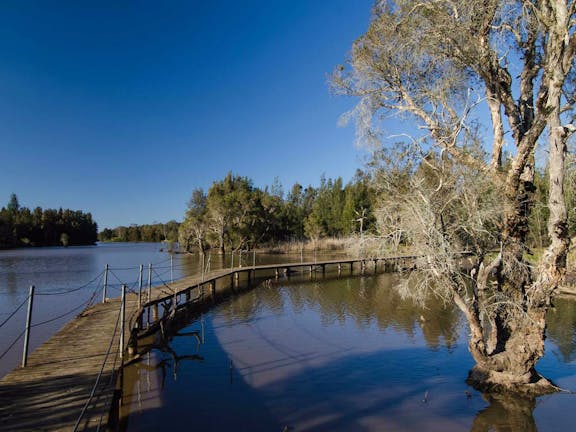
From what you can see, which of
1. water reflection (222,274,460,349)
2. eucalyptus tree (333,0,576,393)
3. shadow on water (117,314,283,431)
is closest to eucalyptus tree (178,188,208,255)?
water reflection (222,274,460,349)

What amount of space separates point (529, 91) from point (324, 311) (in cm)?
994

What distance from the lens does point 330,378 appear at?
7.88 m

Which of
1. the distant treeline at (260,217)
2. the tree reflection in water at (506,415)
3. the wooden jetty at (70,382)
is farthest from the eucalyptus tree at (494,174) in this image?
the distant treeline at (260,217)

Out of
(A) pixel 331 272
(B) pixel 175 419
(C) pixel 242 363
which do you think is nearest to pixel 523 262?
(C) pixel 242 363

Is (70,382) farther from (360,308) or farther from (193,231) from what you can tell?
(193,231)

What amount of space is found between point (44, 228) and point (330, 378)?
7964 centimetres

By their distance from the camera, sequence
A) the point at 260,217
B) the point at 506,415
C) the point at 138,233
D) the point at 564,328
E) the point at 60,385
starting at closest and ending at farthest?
1. the point at 60,385
2. the point at 506,415
3. the point at 564,328
4. the point at 260,217
5. the point at 138,233

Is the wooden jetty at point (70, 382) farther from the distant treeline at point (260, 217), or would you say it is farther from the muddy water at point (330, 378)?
the distant treeline at point (260, 217)

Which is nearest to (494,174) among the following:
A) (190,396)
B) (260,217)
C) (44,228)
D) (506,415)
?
(506,415)

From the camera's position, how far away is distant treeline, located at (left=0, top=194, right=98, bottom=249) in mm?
62500

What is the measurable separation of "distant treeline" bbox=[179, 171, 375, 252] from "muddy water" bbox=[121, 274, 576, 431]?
2146 cm

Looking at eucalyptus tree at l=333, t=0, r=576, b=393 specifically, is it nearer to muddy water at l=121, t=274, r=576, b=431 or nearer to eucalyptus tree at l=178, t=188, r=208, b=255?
muddy water at l=121, t=274, r=576, b=431

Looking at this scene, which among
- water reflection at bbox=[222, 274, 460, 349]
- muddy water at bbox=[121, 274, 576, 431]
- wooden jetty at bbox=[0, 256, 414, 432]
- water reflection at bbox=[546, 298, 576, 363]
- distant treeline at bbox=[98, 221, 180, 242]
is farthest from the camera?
distant treeline at bbox=[98, 221, 180, 242]

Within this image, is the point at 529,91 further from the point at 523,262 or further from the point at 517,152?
the point at 523,262
